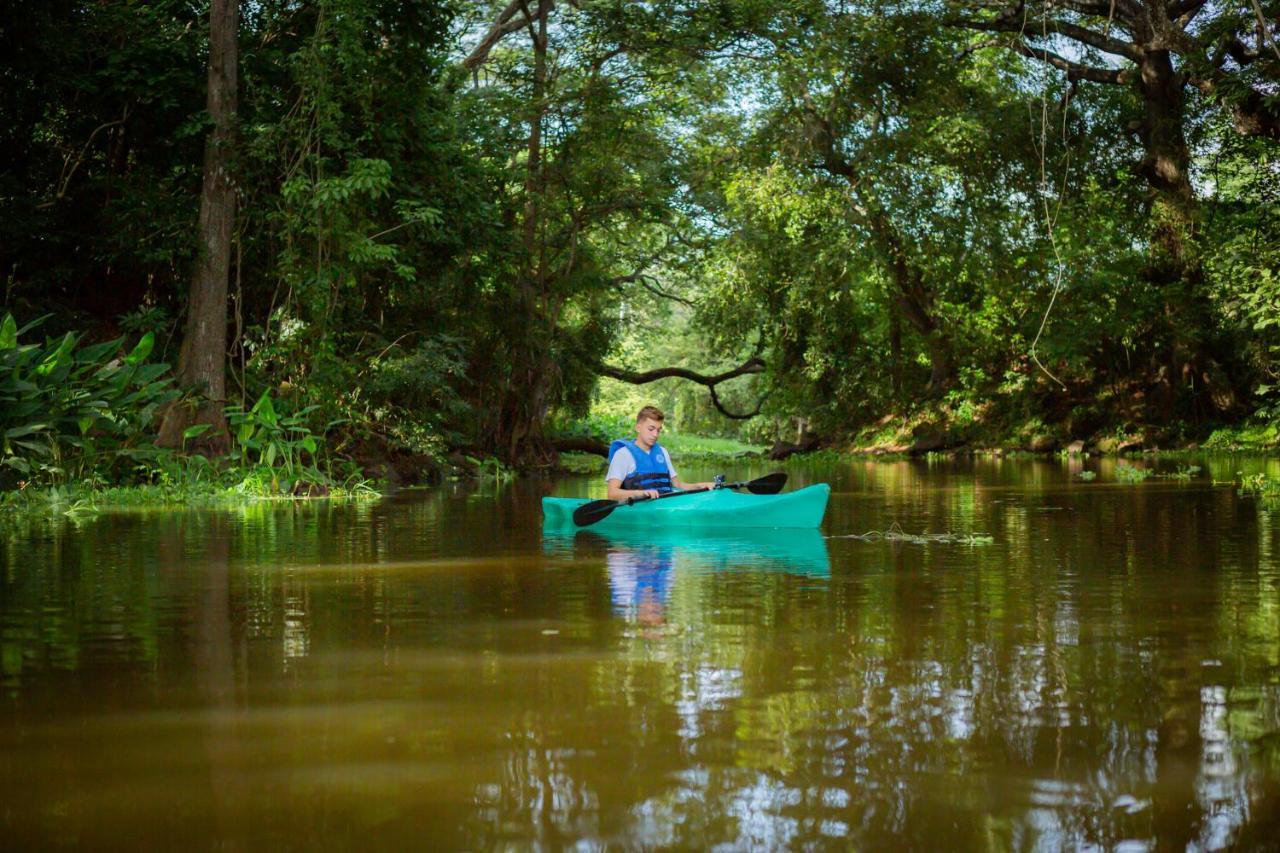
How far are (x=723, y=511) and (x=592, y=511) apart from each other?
1058 millimetres

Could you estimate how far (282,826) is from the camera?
3.19 metres

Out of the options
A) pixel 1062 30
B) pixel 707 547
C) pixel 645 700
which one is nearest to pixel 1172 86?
pixel 1062 30

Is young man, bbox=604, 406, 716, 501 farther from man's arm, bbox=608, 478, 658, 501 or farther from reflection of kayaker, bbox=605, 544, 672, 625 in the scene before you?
reflection of kayaker, bbox=605, 544, 672, 625

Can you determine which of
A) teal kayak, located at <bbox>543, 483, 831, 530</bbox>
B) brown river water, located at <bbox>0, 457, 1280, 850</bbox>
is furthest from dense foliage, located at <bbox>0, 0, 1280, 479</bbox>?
brown river water, located at <bbox>0, 457, 1280, 850</bbox>

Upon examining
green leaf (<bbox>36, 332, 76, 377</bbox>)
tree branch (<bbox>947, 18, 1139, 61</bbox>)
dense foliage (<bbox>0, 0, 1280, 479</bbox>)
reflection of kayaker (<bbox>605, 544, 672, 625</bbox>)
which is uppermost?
tree branch (<bbox>947, 18, 1139, 61</bbox>)

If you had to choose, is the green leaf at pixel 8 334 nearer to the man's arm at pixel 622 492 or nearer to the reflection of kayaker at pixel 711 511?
the reflection of kayaker at pixel 711 511

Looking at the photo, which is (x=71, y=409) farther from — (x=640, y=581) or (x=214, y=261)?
(x=640, y=581)

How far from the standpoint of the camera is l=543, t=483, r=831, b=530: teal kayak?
1094 cm

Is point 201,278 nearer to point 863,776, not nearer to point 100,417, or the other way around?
point 100,417

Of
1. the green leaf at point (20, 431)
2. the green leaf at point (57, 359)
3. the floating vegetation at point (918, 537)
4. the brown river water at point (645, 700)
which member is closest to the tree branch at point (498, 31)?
the green leaf at point (57, 359)

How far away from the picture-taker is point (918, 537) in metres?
10.4

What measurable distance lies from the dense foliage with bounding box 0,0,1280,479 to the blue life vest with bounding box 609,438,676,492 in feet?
13.7

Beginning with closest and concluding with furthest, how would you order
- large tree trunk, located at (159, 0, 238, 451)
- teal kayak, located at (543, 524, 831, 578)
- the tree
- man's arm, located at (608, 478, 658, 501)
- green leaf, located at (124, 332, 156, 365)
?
teal kayak, located at (543, 524, 831, 578), man's arm, located at (608, 478, 658, 501), green leaf, located at (124, 332, 156, 365), large tree trunk, located at (159, 0, 238, 451), the tree

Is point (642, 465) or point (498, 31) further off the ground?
point (498, 31)
